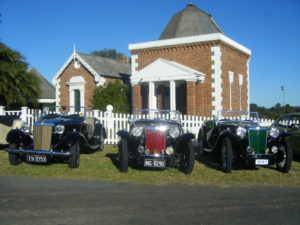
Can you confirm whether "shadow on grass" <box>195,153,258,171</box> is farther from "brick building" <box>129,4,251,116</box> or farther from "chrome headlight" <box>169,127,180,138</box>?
"brick building" <box>129,4,251,116</box>

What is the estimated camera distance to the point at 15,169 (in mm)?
8250

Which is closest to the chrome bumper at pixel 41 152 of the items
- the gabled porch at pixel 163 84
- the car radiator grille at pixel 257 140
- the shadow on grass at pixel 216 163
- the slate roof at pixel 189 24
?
the shadow on grass at pixel 216 163

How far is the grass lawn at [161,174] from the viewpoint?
7.09 m

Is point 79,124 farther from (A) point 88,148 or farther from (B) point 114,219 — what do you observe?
(B) point 114,219

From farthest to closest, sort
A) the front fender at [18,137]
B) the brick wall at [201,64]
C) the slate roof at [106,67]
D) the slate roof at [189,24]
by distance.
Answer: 1. the slate roof at [106,67]
2. the slate roof at [189,24]
3. the brick wall at [201,64]
4. the front fender at [18,137]

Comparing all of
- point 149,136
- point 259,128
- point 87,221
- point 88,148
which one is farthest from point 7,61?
point 87,221

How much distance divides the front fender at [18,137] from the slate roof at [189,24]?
16.1m

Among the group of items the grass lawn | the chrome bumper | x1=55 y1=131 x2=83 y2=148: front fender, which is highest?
Answer: x1=55 y1=131 x2=83 y2=148: front fender

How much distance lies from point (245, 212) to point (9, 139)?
655 cm

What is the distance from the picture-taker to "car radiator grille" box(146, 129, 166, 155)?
775 centimetres

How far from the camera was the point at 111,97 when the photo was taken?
2214 centimetres

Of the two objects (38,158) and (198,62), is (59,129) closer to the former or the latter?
(38,158)

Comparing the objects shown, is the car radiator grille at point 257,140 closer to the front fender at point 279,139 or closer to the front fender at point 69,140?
the front fender at point 279,139

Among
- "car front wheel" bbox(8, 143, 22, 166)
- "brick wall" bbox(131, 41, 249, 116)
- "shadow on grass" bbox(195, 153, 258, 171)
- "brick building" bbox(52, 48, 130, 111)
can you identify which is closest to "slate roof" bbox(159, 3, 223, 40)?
"brick wall" bbox(131, 41, 249, 116)
